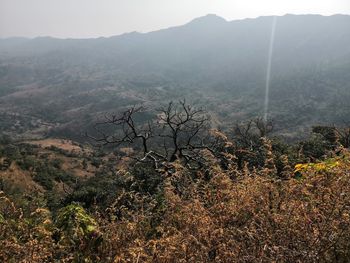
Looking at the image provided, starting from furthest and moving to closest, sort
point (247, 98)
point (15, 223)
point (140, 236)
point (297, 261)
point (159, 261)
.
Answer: point (247, 98) < point (15, 223) < point (140, 236) < point (159, 261) < point (297, 261)

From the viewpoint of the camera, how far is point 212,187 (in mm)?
4906

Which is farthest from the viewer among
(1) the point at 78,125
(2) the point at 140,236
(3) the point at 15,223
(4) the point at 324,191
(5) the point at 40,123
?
(5) the point at 40,123

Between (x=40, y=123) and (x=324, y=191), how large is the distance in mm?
157335

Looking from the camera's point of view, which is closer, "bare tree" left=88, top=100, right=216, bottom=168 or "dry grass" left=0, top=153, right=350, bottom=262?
"dry grass" left=0, top=153, right=350, bottom=262

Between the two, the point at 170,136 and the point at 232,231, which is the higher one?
the point at 232,231

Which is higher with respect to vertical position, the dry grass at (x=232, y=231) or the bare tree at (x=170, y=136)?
the dry grass at (x=232, y=231)

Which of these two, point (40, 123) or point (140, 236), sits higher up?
point (140, 236)

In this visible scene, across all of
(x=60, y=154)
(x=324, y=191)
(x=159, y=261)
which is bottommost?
(x=60, y=154)

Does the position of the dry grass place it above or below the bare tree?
above

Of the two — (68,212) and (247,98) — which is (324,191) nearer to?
(68,212)

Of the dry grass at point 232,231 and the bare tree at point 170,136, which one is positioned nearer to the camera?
the dry grass at point 232,231

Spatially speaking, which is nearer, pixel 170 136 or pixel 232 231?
pixel 232 231

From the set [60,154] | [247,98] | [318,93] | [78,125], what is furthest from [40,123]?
[60,154]

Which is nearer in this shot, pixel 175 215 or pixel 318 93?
pixel 175 215
